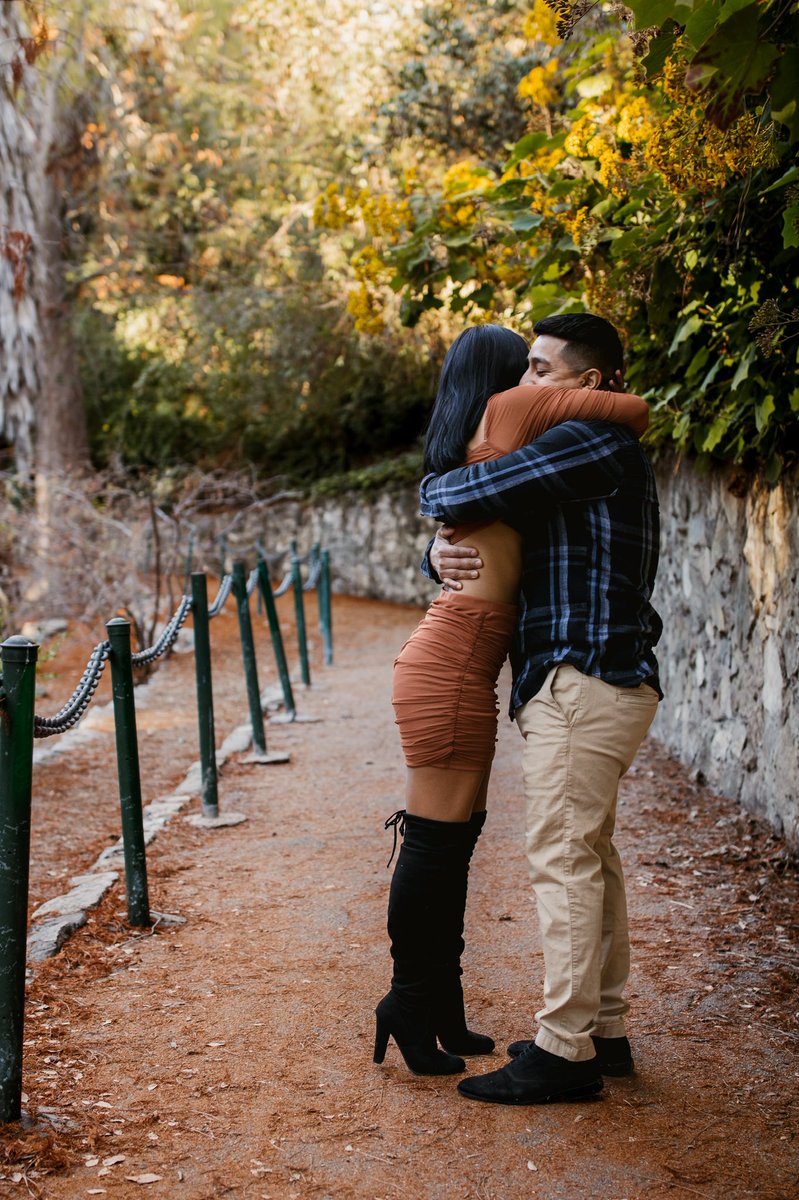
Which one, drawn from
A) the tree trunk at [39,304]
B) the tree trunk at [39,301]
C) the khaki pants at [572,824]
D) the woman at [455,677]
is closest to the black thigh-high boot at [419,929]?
the woman at [455,677]

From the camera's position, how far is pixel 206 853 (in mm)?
5086

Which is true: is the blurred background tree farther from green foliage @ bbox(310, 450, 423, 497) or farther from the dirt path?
the dirt path

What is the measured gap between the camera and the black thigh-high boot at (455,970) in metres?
2.78

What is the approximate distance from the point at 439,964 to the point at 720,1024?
0.91m

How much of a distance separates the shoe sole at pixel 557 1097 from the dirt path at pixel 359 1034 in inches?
0.9

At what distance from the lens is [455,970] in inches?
113

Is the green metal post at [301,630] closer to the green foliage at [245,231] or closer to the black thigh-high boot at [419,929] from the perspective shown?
the green foliage at [245,231]

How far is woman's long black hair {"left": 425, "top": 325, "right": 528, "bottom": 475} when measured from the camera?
106 inches

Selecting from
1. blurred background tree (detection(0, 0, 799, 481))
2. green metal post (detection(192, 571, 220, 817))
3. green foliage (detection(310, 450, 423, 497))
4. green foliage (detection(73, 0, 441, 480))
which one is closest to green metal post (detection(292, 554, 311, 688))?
blurred background tree (detection(0, 0, 799, 481))

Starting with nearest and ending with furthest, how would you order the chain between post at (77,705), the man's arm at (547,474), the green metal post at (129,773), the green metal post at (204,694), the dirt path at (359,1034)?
the dirt path at (359,1034) < the man's arm at (547,474) < the chain between post at (77,705) < the green metal post at (129,773) < the green metal post at (204,694)

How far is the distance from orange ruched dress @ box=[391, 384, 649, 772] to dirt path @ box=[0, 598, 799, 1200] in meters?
0.86

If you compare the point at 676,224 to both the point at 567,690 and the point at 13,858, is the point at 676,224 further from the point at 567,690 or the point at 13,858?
the point at 13,858

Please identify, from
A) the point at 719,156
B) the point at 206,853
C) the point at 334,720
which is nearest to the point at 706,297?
the point at 719,156

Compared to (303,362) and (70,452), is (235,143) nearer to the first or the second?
(303,362)
